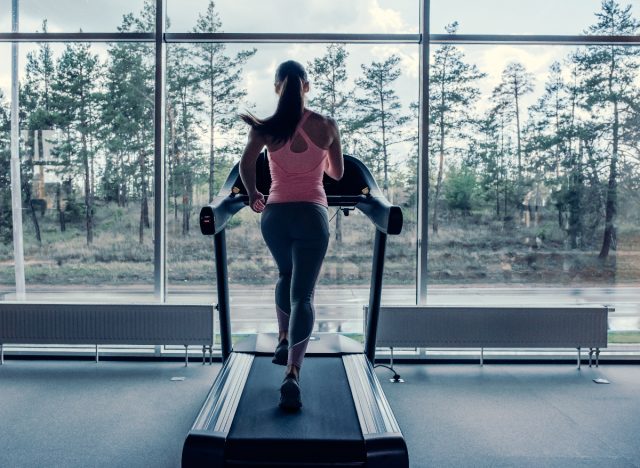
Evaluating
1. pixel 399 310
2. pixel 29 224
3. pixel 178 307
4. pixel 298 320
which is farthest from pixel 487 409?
pixel 29 224

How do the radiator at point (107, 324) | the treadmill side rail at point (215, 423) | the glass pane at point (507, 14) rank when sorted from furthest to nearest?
1. the glass pane at point (507, 14)
2. the radiator at point (107, 324)
3. the treadmill side rail at point (215, 423)

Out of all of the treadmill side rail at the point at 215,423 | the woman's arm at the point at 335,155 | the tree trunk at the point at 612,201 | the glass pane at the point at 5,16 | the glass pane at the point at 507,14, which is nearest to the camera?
the treadmill side rail at the point at 215,423

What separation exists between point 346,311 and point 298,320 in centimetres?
237

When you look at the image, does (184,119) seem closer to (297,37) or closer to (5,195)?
(297,37)

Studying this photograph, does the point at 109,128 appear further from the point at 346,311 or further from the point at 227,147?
the point at 346,311

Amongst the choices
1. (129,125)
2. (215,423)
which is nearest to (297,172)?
(215,423)

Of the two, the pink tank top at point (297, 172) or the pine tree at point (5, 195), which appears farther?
the pine tree at point (5, 195)

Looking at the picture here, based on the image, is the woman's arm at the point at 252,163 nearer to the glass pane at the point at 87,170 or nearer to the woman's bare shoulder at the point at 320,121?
the woman's bare shoulder at the point at 320,121

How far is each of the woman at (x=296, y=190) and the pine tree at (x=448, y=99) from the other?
2283 millimetres

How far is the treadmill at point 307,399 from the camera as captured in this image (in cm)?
213

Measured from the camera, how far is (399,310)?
4281 millimetres

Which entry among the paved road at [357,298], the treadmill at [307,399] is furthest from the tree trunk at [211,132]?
the treadmill at [307,399]

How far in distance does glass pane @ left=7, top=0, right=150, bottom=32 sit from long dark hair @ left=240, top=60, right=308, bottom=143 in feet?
8.63

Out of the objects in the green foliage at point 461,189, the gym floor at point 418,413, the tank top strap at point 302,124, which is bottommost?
the gym floor at point 418,413
